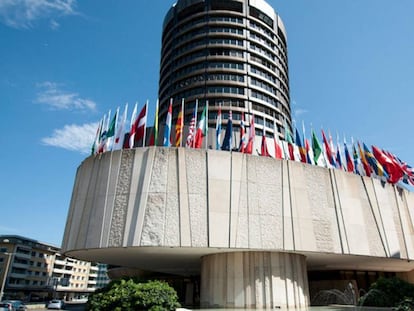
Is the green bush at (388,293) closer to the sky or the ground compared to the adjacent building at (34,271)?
closer to the ground

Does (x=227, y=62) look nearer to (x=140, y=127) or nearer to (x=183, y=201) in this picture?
(x=140, y=127)

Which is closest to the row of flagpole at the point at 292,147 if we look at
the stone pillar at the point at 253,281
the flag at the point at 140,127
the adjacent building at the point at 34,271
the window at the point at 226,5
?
the flag at the point at 140,127

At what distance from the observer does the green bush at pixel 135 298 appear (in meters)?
12.8

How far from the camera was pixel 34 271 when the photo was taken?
73.8 metres

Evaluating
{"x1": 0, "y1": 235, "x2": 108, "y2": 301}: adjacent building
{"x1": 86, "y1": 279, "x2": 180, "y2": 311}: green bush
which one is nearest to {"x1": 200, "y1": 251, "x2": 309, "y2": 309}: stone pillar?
{"x1": 86, "y1": 279, "x2": 180, "y2": 311}: green bush

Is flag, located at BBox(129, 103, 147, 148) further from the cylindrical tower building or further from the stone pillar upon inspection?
the cylindrical tower building

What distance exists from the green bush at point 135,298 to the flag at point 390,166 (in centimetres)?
1899

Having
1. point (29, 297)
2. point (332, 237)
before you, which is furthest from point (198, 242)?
point (29, 297)

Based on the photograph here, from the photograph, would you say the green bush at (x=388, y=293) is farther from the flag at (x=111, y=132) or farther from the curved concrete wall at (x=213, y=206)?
the flag at (x=111, y=132)

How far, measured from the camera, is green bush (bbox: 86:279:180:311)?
12812 millimetres

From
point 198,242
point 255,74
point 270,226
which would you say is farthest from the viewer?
point 255,74

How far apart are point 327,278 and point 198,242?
55.6 feet

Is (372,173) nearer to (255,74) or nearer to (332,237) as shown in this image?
(332,237)

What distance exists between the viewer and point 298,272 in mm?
18969
